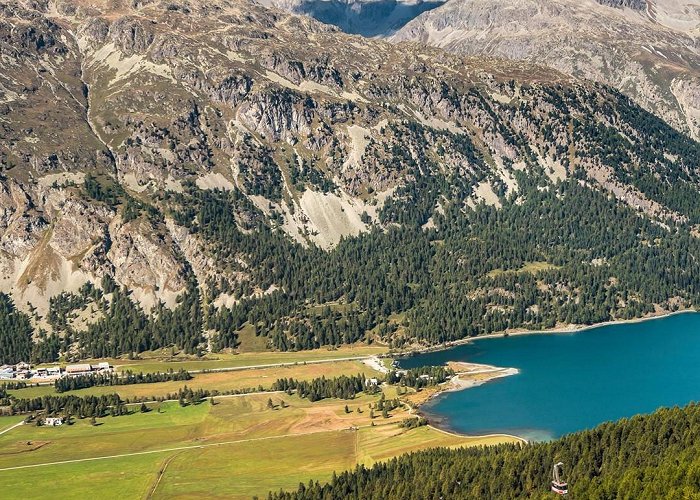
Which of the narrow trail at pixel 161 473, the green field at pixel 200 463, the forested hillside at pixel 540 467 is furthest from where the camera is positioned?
the green field at pixel 200 463

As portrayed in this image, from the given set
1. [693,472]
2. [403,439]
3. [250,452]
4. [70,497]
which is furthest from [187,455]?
[693,472]

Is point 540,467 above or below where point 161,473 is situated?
below

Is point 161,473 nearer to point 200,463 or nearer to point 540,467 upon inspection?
point 200,463

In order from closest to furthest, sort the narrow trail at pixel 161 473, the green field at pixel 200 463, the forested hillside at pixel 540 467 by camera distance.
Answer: the forested hillside at pixel 540 467, the narrow trail at pixel 161 473, the green field at pixel 200 463

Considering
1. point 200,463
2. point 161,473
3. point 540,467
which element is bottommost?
point 540,467

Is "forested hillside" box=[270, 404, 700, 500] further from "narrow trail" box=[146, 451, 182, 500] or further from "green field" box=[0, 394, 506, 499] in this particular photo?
"narrow trail" box=[146, 451, 182, 500]

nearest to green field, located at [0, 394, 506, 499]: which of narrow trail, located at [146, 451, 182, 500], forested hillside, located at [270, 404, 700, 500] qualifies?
narrow trail, located at [146, 451, 182, 500]

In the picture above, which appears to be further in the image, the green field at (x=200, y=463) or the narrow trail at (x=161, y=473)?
the green field at (x=200, y=463)

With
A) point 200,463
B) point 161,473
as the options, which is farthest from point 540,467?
point 161,473

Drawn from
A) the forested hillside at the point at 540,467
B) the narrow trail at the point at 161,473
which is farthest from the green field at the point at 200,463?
the forested hillside at the point at 540,467

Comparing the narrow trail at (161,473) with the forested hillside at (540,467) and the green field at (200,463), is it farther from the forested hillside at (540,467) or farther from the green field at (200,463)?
the forested hillside at (540,467)
